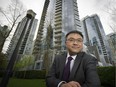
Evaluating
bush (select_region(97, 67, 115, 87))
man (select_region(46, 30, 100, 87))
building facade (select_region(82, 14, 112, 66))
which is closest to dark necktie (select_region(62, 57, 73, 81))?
man (select_region(46, 30, 100, 87))

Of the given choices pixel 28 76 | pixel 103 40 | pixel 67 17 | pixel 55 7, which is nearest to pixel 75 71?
pixel 28 76

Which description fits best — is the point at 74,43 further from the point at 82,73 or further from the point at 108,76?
the point at 108,76

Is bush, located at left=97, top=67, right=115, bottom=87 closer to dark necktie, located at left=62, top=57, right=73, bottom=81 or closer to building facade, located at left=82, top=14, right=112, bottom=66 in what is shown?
dark necktie, located at left=62, top=57, right=73, bottom=81

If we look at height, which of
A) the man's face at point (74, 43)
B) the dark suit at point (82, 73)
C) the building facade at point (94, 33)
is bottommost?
the dark suit at point (82, 73)

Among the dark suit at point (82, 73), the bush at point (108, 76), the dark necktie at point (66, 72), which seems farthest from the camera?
the bush at point (108, 76)

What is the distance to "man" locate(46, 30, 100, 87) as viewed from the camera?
2.95 ft

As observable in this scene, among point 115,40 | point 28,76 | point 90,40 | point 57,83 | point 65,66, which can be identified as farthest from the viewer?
point 90,40

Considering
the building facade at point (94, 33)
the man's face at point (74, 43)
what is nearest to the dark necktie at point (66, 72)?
the man's face at point (74, 43)

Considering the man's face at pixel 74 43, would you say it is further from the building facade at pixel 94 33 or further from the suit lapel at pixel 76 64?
the building facade at pixel 94 33

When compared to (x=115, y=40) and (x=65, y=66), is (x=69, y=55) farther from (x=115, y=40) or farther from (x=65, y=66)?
(x=115, y=40)

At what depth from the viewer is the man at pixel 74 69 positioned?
90 centimetres

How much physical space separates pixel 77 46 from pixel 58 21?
4644 centimetres

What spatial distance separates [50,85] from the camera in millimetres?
1015

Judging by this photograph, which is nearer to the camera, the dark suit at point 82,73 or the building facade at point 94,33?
the dark suit at point 82,73
